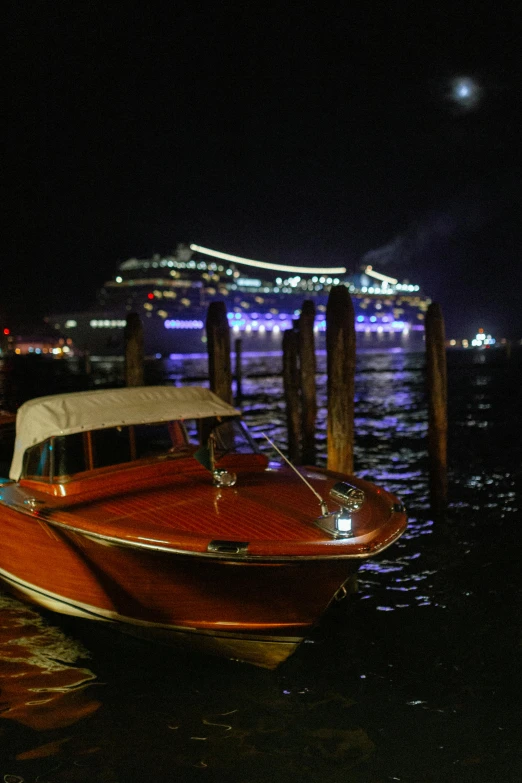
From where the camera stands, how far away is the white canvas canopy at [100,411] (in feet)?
14.7

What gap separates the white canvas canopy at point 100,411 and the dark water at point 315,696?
1.59 m

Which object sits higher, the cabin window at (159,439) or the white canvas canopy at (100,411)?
the white canvas canopy at (100,411)

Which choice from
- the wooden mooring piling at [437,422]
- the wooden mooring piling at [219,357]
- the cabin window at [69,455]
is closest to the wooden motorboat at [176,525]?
the cabin window at [69,455]

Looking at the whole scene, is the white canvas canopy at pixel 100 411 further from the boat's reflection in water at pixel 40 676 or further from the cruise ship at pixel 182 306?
the cruise ship at pixel 182 306

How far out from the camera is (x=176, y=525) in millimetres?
3848

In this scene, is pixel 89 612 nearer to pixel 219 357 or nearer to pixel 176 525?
pixel 176 525

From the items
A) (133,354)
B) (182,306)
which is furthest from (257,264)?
(133,354)

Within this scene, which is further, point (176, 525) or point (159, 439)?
point (159, 439)

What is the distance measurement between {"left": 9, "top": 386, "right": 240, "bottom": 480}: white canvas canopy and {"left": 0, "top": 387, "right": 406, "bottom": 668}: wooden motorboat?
0.01 metres

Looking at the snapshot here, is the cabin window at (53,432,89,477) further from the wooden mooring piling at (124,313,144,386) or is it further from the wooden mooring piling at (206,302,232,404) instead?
the wooden mooring piling at (124,313,144,386)

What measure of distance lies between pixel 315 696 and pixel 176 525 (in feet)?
4.53

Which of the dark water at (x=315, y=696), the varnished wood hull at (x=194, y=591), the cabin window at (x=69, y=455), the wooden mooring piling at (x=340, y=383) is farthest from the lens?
the wooden mooring piling at (x=340, y=383)

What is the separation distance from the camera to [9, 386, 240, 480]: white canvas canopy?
4492 mm

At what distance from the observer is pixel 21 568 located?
473cm
